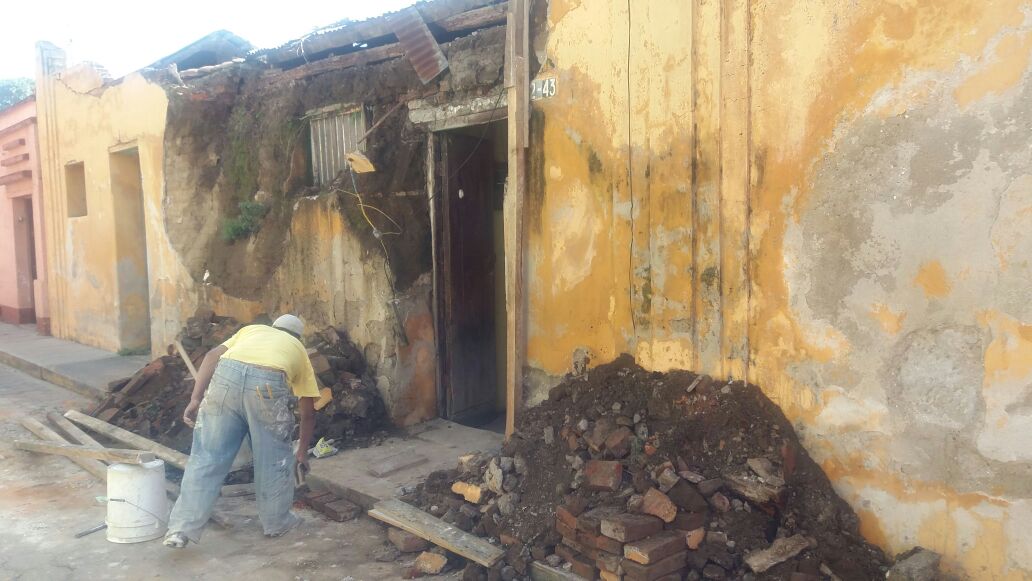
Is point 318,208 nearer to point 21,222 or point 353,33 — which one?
point 353,33

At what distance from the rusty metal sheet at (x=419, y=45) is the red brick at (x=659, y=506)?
13.9 feet

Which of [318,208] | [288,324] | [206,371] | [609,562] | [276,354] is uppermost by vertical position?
[318,208]

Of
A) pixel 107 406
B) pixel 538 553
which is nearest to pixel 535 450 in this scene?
pixel 538 553

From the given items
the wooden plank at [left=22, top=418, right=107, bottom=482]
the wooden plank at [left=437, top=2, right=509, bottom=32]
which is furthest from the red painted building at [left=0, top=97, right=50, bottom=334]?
the wooden plank at [left=437, top=2, right=509, bottom=32]

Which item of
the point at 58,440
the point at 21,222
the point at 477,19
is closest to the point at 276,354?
the point at 477,19

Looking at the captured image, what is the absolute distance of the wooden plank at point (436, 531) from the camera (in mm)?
4551

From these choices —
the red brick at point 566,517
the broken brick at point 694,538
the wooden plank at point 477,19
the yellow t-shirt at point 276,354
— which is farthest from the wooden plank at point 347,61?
the broken brick at point 694,538

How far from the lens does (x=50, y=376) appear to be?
430 inches

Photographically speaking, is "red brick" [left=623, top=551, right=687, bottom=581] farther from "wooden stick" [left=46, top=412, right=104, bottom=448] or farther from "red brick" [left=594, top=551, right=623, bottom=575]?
"wooden stick" [left=46, top=412, right=104, bottom=448]

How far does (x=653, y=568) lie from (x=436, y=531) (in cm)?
151

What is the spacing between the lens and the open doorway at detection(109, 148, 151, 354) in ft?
38.8

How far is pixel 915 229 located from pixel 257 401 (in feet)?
13.4

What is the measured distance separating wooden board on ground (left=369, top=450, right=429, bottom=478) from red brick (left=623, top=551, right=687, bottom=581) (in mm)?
2658

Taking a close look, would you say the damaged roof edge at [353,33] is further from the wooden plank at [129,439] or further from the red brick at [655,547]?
the red brick at [655,547]
